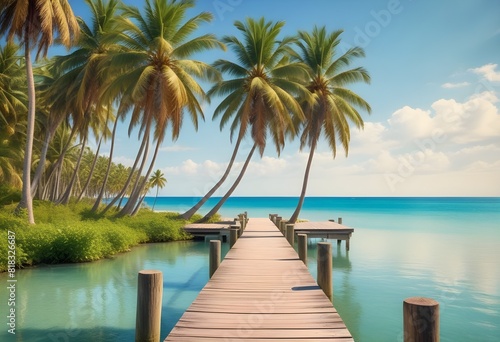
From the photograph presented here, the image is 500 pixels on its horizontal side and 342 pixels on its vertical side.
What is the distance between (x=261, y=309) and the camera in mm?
5973

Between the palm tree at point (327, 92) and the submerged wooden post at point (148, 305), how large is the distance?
757 inches

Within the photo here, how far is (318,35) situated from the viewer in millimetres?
24641

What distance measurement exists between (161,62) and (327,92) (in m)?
10.7

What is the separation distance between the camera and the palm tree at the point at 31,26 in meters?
15.2

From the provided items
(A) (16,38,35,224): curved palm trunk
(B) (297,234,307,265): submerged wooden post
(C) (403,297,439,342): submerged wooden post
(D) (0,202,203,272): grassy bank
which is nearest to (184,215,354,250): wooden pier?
(D) (0,202,203,272): grassy bank

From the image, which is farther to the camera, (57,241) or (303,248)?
(57,241)

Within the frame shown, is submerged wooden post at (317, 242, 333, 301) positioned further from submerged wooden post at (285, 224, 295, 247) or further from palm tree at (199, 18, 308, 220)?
palm tree at (199, 18, 308, 220)

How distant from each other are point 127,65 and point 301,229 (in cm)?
1293

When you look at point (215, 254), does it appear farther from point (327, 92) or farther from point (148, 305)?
point (327, 92)

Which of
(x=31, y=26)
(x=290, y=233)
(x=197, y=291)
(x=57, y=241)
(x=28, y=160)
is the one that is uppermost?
(x=31, y=26)

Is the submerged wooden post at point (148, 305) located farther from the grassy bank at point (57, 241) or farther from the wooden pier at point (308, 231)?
the wooden pier at point (308, 231)

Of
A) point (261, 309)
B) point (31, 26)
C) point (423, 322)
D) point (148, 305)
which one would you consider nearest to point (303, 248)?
point (261, 309)

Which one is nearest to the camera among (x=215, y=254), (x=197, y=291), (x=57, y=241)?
(x=215, y=254)

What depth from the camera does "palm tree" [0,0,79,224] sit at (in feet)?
50.0
